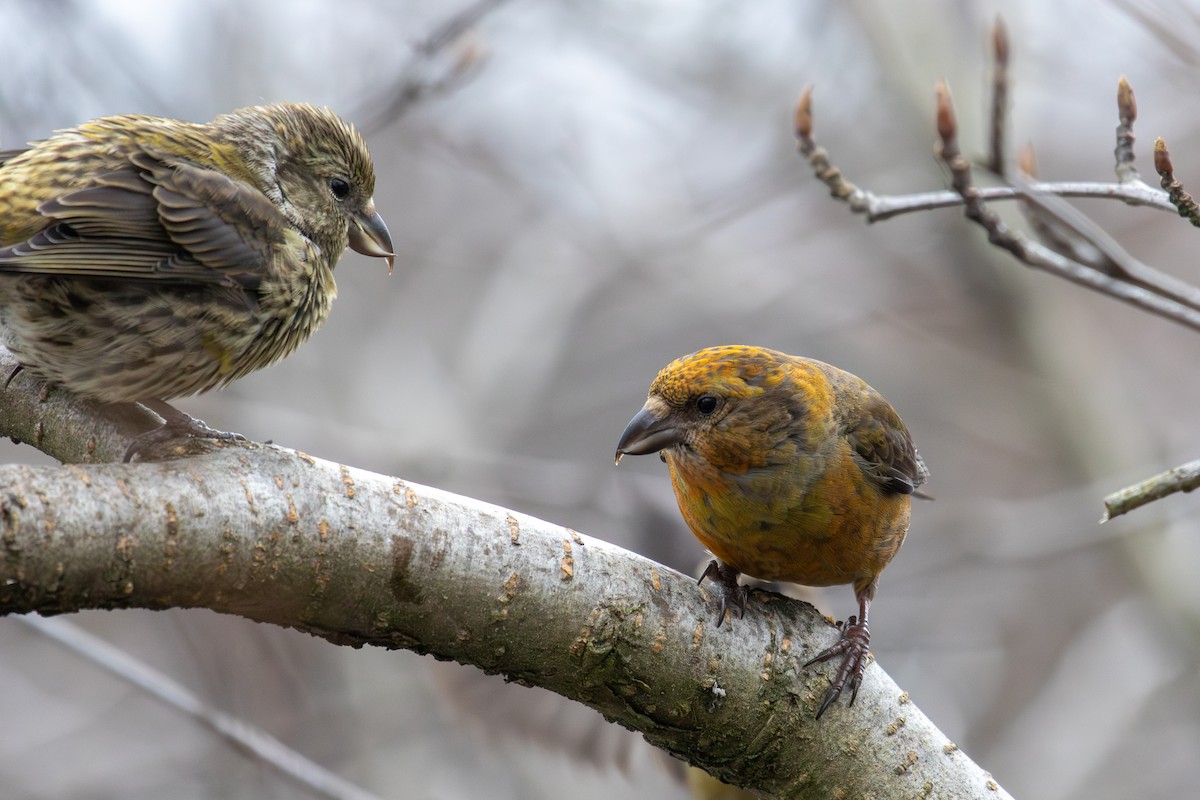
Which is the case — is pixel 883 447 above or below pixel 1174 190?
below

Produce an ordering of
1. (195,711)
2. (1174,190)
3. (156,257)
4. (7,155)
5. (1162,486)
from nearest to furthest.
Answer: (1162,486) < (1174,190) < (156,257) < (7,155) < (195,711)

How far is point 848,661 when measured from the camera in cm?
301

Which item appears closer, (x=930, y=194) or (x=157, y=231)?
(x=930, y=194)

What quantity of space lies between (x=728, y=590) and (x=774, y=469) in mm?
819

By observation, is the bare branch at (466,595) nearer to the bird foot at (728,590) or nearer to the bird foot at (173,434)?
the bird foot at (728,590)

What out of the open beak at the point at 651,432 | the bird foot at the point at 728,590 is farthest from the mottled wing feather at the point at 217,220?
the bird foot at the point at 728,590

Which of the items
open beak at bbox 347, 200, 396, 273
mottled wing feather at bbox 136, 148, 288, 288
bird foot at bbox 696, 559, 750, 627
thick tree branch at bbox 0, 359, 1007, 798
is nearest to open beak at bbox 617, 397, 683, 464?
bird foot at bbox 696, 559, 750, 627

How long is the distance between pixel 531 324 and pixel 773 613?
7.33 meters

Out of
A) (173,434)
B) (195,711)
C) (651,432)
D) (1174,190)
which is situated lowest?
(195,711)

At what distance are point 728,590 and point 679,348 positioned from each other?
30.8 ft

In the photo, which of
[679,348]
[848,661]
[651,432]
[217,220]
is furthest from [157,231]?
[679,348]

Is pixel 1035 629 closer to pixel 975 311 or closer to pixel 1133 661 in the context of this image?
pixel 1133 661

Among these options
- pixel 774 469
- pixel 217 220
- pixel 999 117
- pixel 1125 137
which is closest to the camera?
pixel 999 117

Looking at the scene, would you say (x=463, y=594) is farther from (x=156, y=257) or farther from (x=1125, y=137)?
(x=1125, y=137)
